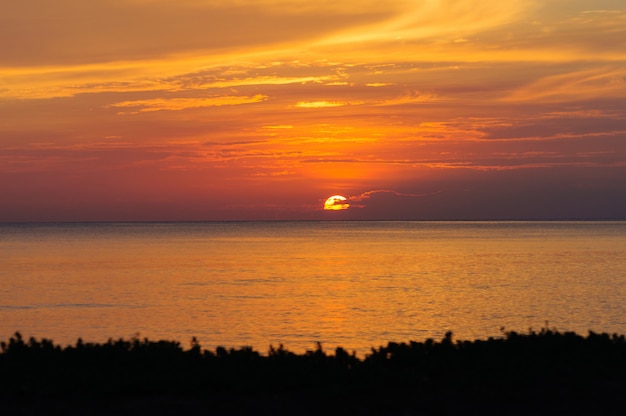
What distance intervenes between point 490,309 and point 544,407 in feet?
90.6

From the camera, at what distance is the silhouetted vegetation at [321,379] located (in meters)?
11.9

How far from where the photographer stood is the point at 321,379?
1329 cm

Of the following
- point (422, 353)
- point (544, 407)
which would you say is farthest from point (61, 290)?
point (544, 407)

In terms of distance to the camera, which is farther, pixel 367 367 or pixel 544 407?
pixel 367 367

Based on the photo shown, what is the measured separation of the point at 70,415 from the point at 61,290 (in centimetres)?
4001

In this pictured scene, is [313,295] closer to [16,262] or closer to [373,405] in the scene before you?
[373,405]

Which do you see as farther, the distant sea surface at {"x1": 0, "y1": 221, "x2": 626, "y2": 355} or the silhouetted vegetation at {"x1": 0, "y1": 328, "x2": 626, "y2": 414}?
the distant sea surface at {"x1": 0, "y1": 221, "x2": 626, "y2": 355}

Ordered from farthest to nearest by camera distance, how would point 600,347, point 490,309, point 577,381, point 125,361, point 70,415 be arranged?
point 490,309, point 600,347, point 125,361, point 577,381, point 70,415

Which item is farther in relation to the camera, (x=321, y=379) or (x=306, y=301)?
(x=306, y=301)

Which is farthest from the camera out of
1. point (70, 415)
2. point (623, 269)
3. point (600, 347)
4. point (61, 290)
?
point (623, 269)

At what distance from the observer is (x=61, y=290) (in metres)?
49.8

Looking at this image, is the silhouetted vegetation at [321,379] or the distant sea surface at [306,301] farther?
the distant sea surface at [306,301]

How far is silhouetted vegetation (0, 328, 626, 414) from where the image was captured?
11898 mm

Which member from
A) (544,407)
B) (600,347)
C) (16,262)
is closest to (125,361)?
(544,407)
